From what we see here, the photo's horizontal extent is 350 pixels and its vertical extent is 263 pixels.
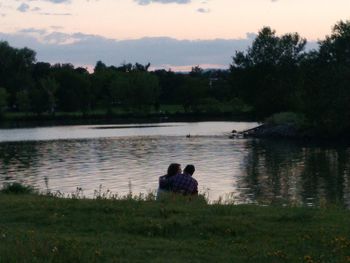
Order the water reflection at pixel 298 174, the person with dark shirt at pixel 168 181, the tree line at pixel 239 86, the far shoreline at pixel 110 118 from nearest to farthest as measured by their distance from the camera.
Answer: the person with dark shirt at pixel 168 181 → the water reflection at pixel 298 174 → the tree line at pixel 239 86 → the far shoreline at pixel 110 118

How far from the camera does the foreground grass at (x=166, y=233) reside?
794cm

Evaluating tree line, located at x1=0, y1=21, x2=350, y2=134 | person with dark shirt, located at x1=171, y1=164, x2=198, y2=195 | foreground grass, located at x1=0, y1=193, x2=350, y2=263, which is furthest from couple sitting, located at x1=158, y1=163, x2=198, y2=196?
tree line, located at x1=0, y1=21, x2=350, y2=134

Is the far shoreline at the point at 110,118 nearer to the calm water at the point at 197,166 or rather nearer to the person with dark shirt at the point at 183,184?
the calm water at the point at 197,166

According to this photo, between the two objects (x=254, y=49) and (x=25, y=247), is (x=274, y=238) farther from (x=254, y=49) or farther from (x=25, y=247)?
(x=254, y=49)

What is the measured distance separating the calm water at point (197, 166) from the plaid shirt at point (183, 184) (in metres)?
5.35

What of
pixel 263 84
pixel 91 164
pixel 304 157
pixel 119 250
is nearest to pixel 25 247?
pixel 119 250

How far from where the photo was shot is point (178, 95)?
5212 inches

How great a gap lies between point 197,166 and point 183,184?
23121 millimetres

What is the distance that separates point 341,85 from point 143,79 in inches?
2483

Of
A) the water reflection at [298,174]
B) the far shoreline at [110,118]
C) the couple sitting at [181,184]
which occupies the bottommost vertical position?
the water reflection at [298,174]

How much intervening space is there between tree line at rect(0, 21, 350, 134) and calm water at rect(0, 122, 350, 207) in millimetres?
10608

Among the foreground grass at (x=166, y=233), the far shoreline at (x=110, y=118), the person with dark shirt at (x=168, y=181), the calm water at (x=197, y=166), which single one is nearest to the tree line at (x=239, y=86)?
the far shoreline at (x=110, y=118)

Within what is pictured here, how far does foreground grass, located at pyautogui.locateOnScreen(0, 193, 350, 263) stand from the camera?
7.94m

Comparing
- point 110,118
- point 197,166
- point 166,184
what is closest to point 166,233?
point 166,184
